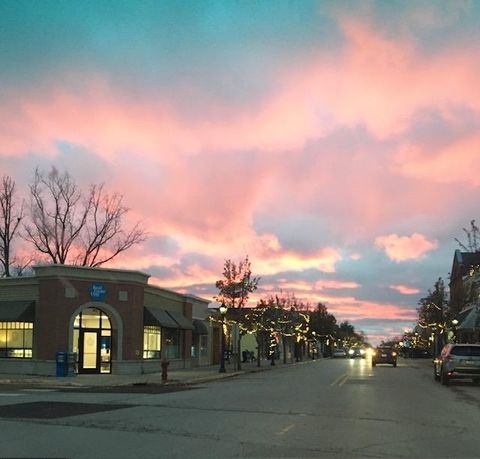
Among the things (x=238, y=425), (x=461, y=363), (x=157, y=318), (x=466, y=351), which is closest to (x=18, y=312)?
(x=157, y=318)

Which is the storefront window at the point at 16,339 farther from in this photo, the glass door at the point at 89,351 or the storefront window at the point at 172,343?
the storefront window at the point at 172,343

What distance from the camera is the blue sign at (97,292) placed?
33.3 metres

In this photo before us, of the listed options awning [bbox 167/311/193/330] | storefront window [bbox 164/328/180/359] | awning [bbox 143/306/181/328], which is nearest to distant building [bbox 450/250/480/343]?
awning [bbox 167/311/193/330]

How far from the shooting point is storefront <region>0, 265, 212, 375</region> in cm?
3238

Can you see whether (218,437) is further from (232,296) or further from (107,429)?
(232,296)

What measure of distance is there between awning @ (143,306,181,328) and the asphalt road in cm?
1503

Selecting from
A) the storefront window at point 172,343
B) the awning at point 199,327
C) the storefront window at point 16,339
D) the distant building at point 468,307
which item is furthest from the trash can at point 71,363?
the distant building at point 468,307

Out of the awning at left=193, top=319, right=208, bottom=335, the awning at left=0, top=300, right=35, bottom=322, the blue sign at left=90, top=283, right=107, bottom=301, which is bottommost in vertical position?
the awning at left=193, top=319, right=208, bottom=335

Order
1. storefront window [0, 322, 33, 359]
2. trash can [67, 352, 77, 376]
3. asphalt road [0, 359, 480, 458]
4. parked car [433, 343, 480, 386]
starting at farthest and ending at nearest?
storefront window [0, 322, 33, 359], trash can [67, 352, 77, 376], parked car [433, 343, 480, 386], asphalt road [0, 359, 480, 458]

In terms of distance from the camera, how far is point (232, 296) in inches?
1945

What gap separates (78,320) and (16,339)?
3.41 m

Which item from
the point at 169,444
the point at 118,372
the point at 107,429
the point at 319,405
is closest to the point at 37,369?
the point at 118,372

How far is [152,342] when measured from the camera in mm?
37688

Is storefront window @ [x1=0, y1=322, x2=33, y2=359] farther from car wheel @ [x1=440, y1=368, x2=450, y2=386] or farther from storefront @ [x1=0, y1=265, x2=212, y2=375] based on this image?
car wheel @ [x1=440, y1=368, x2=450, y2=386]
